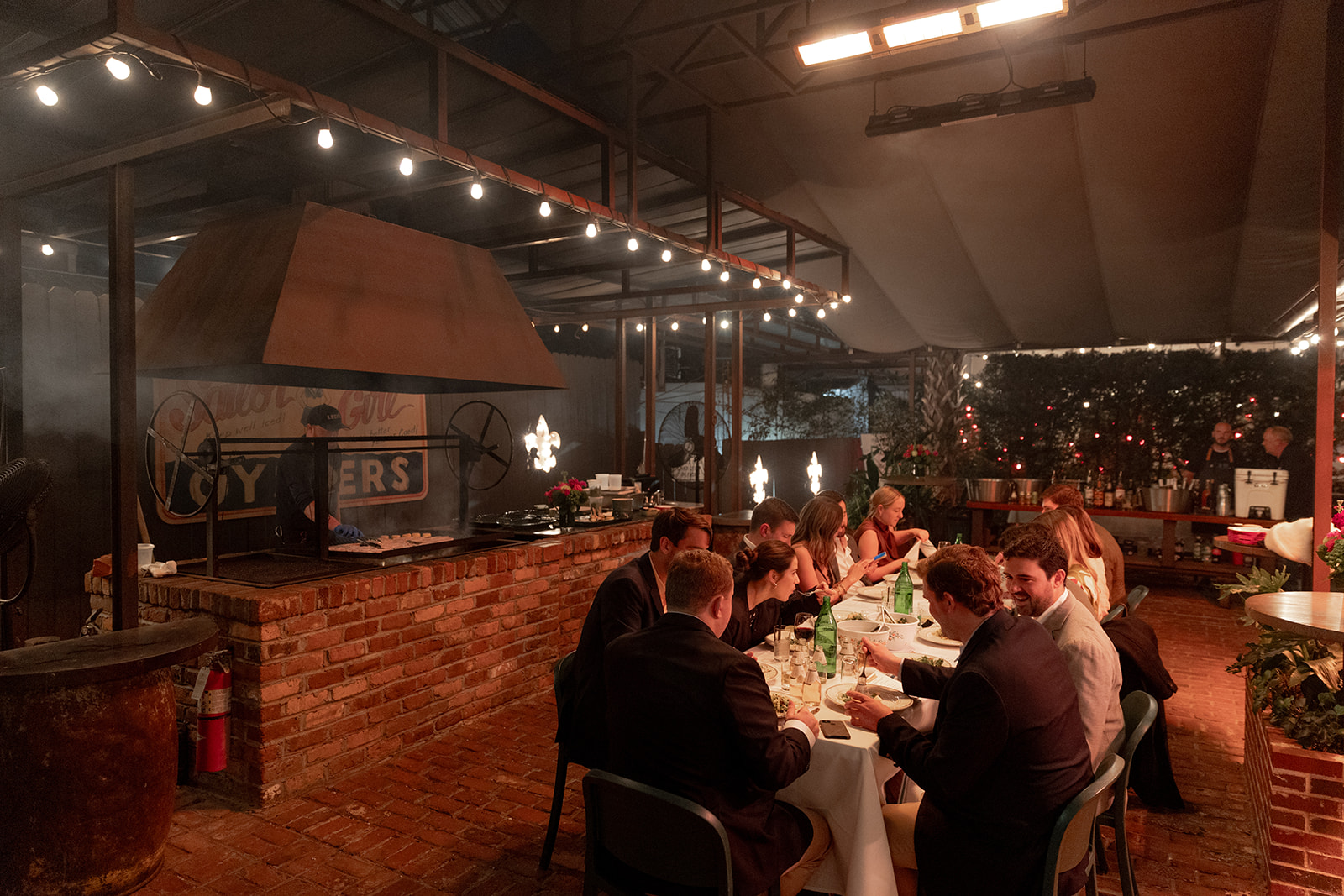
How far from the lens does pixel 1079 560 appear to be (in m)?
4.11

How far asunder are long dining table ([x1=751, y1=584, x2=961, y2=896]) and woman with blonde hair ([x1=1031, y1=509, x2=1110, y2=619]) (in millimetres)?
1824

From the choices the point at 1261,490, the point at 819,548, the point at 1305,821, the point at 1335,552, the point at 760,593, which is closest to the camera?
the point at 1305,821

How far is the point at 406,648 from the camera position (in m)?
4.38

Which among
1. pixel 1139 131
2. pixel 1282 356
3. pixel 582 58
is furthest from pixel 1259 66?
pixel 1282 356

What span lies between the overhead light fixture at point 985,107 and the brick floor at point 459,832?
389cm

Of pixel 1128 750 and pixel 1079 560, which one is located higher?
pixel 1079 560

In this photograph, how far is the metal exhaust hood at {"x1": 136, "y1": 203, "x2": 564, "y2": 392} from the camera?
392cm

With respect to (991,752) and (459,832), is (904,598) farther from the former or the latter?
(459,832)

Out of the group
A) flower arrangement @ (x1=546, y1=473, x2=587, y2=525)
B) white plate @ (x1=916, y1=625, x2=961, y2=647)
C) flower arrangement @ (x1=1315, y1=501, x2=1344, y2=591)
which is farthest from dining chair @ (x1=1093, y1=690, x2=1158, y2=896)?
flower arrangement @ (x1=546, y1=473, x2=587, y2=525)

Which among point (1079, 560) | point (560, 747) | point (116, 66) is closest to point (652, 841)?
point (560, 747)

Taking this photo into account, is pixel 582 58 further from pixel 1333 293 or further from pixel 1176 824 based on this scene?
pixel 1176 824

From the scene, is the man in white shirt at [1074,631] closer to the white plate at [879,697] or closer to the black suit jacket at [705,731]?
the white plate at [879,697]

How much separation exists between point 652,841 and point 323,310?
326 centimetres

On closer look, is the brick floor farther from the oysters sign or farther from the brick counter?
the oysters sign
